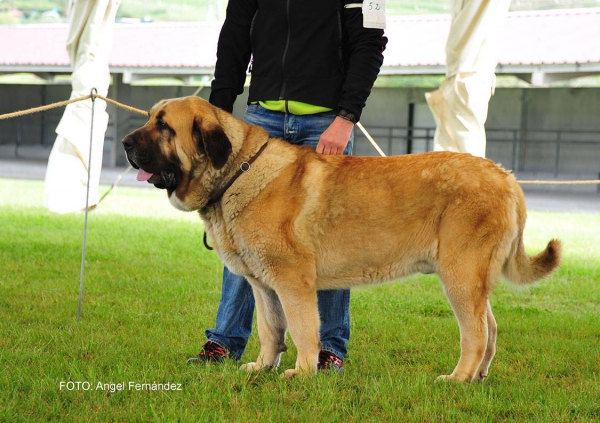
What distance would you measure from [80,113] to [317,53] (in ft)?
22.6

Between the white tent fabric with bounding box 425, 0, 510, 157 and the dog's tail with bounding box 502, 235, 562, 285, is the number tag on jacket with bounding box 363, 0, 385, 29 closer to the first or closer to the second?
the dog's tail with bounding box 502, 235, 562, 285

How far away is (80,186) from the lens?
10.5 m

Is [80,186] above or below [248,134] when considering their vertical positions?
below

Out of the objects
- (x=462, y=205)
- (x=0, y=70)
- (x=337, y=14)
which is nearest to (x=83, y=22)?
(x=337, y=14)

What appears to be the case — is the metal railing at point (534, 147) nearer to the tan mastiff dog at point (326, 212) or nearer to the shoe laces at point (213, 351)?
the tan mastiff dog at point (326, 212)

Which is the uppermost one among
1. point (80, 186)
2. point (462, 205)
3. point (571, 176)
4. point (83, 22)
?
point (83, 22)

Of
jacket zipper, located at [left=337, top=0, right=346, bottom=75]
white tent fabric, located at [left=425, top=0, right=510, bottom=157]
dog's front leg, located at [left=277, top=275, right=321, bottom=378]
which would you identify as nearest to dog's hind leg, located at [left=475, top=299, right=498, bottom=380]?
dog's front leg, located at [left=277, top=275, right=321, bottom=378]

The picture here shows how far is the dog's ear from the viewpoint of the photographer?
12.0 feet

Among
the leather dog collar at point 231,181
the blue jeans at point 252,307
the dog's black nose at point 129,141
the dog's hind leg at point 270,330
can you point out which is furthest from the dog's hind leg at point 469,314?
the dog's black nose at point 129,141

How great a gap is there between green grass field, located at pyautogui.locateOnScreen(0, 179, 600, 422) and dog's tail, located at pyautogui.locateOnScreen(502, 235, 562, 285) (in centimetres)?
18

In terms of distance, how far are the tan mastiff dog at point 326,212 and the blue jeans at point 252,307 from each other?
0.36 meters

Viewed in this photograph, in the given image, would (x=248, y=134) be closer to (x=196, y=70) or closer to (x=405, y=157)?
(x=405, y=157)

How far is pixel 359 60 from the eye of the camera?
4043 mm

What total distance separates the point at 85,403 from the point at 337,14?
8.19 feet
